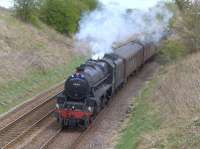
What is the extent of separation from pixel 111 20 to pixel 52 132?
22.8 m

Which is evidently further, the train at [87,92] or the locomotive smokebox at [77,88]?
the locomotive smokebox at [77,88]

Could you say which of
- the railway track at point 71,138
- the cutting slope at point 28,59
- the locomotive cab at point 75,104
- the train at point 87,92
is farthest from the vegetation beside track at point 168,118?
the cutting slope at point 28,59

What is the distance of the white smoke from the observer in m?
39.7

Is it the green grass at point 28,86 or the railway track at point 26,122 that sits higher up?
the green grass at point 28,86

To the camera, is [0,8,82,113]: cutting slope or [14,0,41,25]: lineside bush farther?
[14,0,41,25]: lineside bush

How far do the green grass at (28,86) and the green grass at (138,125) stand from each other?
761 centimetres

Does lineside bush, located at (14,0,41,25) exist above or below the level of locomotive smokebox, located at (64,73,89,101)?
above

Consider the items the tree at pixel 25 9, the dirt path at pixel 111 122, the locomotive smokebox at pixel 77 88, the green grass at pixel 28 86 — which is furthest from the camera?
the tree at pixel 25 9

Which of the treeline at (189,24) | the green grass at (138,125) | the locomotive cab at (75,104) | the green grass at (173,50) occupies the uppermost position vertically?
the treeline at (189,24)

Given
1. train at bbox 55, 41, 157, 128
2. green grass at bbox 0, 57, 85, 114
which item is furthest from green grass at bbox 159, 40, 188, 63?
train at bbox 55, 41, 157, 128

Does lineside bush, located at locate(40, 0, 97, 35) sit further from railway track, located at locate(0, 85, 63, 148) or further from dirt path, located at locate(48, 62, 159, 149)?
railway track, located at locate(0, 85, 63, 148)

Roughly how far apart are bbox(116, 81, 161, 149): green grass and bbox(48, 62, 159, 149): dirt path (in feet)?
2.01

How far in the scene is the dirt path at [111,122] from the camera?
822 inches

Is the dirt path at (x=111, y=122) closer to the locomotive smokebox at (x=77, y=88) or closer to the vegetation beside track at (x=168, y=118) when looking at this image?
the vegetation beside track at (x=168, y=118)
